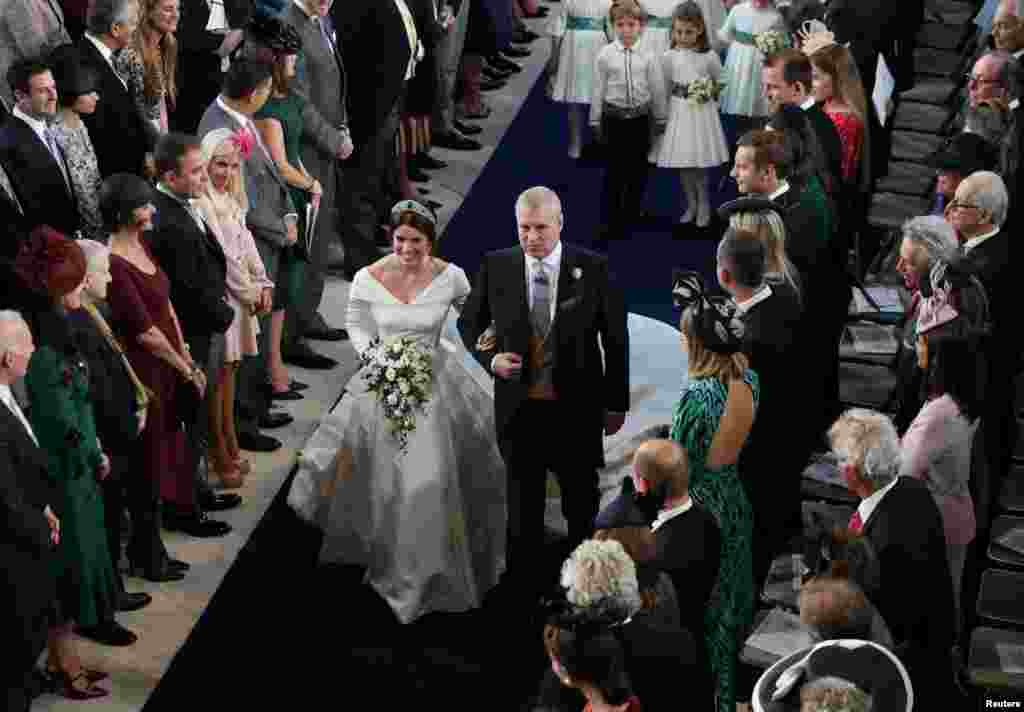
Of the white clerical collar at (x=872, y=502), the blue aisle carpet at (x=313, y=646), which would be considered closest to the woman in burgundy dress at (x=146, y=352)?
the blue aisle carpet at (x=313, y=646)

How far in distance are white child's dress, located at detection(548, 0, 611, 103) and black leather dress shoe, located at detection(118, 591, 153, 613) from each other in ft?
19.6

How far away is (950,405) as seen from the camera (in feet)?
26.8

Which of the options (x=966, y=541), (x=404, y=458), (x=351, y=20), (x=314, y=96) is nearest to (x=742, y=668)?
(x=966, y=541)

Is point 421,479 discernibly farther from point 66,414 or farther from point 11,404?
point 11,404

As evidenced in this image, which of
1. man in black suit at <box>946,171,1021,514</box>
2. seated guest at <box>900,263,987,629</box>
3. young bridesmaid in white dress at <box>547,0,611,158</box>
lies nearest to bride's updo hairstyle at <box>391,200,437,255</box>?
seated guest at <box>900,263,987,629</box>

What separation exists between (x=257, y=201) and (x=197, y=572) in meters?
1.90

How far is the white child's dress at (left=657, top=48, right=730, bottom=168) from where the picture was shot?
42.5ft

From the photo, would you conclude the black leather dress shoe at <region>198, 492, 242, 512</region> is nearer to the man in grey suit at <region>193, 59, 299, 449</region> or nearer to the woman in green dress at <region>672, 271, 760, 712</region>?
the man in grey suit at <region>193, 59, 299, 449</region>

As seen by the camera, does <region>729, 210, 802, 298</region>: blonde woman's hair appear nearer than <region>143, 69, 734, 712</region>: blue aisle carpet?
No

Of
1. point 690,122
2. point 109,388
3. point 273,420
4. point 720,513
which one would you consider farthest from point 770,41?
point 109,388

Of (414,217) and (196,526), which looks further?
(196,526)

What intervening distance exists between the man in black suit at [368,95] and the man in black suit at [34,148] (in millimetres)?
3194

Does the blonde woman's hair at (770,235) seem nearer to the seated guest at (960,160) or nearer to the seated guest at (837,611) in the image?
the seated guest at (960,160)

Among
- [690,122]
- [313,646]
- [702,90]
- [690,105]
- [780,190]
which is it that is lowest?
[313,646]
